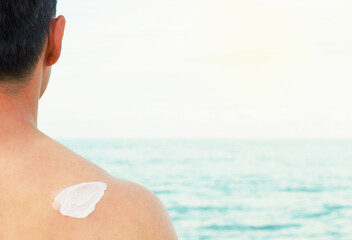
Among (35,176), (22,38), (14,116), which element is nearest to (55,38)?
(22,38)

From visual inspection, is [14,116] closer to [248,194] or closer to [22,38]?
[22,38]

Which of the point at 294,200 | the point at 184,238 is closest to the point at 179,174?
the point at 294,200

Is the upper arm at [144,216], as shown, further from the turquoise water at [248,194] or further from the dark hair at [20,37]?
the turquoise water at [248,194]

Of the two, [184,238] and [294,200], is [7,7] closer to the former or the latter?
[184,238]

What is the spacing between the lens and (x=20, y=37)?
1.23m

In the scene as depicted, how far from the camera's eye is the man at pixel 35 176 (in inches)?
46.8

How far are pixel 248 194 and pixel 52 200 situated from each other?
2250 cm

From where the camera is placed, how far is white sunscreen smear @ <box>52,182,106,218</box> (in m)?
1.21

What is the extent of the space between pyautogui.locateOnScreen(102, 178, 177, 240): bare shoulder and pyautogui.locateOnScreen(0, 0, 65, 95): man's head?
33 centimetres

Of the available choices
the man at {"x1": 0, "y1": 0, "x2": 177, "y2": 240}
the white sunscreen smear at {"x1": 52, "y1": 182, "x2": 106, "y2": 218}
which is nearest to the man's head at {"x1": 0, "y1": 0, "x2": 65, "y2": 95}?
the man at {"x1": 0, "y1": 0, "x2": 177, "y2": 240}

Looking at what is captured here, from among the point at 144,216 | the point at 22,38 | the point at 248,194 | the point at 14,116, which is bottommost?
the point at 248,194

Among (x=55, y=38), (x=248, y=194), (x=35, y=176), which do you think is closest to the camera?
(x=35, y=176)

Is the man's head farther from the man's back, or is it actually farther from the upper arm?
the upper arm

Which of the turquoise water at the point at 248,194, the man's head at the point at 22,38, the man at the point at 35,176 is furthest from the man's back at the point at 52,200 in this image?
the turquoise water at the point at 248,194
